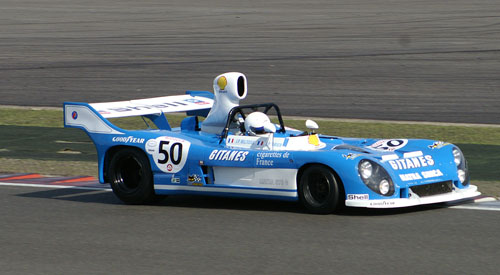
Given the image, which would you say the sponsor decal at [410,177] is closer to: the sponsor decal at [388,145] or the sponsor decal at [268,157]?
the sponsor decal at [388,145]

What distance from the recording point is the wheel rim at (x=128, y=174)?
33.1ft

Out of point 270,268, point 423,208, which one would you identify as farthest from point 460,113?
point 270,268

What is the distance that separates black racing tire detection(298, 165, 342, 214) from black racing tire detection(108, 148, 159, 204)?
1699 millimetres

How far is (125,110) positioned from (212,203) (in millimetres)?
1419

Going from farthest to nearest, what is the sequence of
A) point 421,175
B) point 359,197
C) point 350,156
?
point 421,175, point 350,156, point 359,197

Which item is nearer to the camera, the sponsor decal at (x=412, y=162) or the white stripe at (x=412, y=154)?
the sponsor decal at (x=412, y=162)

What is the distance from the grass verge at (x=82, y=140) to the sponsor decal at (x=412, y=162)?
→ 1.31 m

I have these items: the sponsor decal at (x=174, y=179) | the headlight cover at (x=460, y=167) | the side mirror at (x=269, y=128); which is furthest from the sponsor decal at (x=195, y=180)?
the headlight cover at (x=460, y=167)

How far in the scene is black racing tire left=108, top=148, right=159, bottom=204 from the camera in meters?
9.95

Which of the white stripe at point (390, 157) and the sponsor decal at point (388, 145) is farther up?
the sponsor decal at point (388, 145)

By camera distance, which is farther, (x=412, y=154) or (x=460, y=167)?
(x=460, y=167)

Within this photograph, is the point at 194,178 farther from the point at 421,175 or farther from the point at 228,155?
the point at 421,175

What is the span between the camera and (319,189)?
9.07 m

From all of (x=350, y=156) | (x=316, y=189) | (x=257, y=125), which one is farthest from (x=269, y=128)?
(x=350, y=156)
